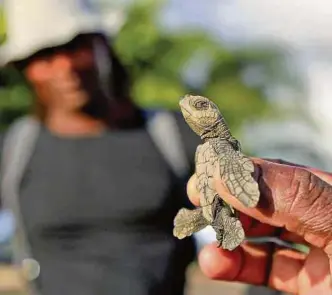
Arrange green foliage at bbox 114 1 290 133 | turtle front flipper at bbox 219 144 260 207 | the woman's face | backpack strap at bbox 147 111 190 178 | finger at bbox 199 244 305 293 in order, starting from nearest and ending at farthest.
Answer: turtle front flipper at bbox 219 144 260 207, finger at bbox 199 244 305 293, backpack strap at bbox 147 111 190 178, the woman's face, green foliage at bbox 114 1 290 133

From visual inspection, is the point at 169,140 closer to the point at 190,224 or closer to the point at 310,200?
the point at 190,224

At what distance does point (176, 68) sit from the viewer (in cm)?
815

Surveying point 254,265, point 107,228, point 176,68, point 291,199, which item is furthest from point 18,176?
point 176,68

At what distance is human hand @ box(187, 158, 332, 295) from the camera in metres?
0.84

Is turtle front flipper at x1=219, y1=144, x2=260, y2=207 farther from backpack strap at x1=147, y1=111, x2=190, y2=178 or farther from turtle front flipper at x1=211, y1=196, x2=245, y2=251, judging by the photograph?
backpack strap at x1=147, y1=111, x2=190, y2=178

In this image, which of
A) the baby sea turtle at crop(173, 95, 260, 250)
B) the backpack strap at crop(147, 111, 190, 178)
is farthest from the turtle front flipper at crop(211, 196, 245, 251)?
the backpack strap at crop(147, 111, 190, 178)

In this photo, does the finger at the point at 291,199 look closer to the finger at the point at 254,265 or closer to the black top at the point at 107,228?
the finger at the point at 254,265

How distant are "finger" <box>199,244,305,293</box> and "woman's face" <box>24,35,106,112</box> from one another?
68 centimetres

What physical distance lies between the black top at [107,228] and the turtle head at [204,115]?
2.11ft

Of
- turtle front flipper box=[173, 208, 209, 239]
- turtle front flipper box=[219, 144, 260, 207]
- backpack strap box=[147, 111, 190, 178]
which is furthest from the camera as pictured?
backpack strap box=[147, 111, 190, 178]

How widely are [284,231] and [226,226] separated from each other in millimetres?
225

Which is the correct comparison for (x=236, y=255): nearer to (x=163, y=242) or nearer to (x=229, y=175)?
(x=229, y=175)

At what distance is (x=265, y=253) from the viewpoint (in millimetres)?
1159

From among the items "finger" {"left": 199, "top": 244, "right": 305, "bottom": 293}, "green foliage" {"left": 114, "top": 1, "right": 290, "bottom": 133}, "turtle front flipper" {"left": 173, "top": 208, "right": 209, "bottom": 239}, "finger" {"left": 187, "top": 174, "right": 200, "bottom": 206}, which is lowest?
"green foliage" {"left": 114, "top": 1, "right": 290, "bottom": 133}
